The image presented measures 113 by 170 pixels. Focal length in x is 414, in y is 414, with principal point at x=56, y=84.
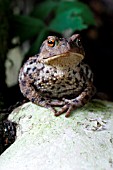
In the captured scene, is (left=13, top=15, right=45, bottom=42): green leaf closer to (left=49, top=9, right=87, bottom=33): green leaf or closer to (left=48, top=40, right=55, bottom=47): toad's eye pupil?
(left=49, top=9, right=87, bottom=33): green leaf

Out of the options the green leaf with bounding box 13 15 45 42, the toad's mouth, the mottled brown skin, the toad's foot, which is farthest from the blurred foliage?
the toad's foot

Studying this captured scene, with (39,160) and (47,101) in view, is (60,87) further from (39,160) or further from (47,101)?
(39,160)

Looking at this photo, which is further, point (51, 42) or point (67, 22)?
point (67, 22)

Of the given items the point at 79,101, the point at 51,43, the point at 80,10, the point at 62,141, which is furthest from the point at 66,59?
the point at 80,10

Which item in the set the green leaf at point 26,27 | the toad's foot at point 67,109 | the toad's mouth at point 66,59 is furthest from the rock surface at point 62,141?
the green leaf at point 26,27

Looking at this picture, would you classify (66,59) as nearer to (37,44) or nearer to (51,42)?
(51,42)

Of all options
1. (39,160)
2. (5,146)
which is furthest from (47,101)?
(39,160)
